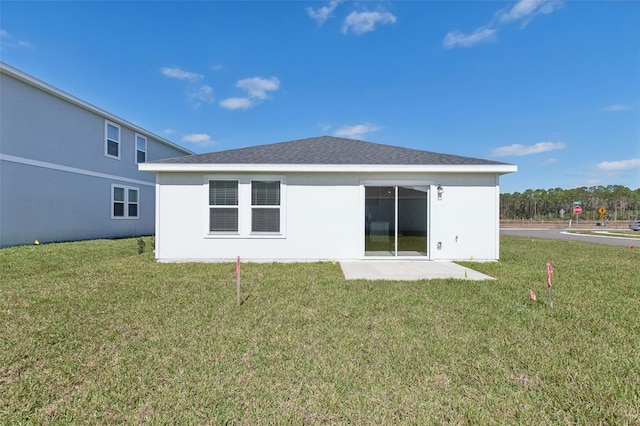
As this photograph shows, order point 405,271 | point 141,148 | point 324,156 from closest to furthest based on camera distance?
point 405,271 → point 324,156 → point 141,148

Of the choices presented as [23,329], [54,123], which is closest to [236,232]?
[23,329]

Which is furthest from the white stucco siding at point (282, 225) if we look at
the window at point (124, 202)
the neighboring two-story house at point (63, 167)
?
the window at point (124, 202)

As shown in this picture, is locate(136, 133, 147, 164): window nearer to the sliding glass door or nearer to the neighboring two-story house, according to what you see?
the neighboring two-story house

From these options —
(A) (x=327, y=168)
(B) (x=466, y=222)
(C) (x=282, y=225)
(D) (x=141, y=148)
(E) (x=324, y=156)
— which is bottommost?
(C) (x=282, y=225)

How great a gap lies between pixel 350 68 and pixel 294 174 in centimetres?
927

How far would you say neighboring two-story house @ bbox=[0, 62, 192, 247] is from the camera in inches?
401

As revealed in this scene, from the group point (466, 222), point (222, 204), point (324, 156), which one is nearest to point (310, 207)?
point (324, 156)

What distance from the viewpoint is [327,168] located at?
25.8 ft

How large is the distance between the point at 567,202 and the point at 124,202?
2512 inches

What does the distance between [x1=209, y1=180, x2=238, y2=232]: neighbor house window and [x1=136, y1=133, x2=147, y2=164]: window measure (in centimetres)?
1071

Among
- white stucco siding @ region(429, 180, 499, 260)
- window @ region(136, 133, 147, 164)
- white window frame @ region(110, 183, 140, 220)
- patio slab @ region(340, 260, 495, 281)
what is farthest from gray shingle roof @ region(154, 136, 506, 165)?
window @ region(136, 133, 147, 164)

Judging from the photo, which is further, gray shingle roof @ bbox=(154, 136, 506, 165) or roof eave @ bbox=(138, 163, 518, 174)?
gray shingle roof @ bbox=(154, 136, 506, 165)

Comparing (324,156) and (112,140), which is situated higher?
(112,140)

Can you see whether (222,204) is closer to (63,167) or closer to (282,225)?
(282,225)
